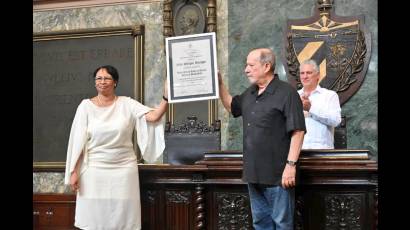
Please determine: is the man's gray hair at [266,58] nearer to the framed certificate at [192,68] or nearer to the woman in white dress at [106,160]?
the framed certificate at [192,68]

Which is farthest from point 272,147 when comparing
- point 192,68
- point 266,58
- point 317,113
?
point 317,113

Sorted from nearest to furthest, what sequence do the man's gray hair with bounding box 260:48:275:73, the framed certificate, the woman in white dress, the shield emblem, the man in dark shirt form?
1. the man in dark shirt
2. the man's gray hair with bounding box 260:48:275:73
3. the framed certificate
4. the woman in white dress
5. the shield emblem

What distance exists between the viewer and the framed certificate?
409 cm

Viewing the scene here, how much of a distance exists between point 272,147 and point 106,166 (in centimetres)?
147

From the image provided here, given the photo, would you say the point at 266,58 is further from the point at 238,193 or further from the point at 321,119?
the point at 321,119

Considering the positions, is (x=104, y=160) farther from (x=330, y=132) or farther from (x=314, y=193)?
(x=330, y=132)

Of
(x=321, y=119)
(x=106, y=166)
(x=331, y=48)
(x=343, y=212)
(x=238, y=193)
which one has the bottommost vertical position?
(x=343, y=212)

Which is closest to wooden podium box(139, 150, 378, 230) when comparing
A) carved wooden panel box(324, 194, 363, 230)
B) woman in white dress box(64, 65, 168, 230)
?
carved wooden panel box(324, 194, 363, 230)

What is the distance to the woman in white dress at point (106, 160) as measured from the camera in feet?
13.9

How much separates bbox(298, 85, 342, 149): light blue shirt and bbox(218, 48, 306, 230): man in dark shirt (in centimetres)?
125

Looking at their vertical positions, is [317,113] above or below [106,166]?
above

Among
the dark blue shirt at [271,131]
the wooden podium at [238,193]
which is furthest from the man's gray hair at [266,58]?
the wooden podium at [238,193]

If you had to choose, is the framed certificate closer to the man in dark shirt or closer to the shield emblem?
the man in dark shirt

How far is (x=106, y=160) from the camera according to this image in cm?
425
